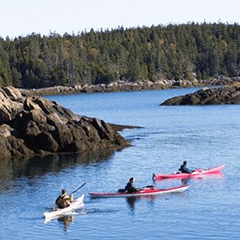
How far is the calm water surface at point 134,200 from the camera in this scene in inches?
1497

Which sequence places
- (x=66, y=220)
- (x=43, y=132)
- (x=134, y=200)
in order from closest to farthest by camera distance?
(x=66, y=220) → (x=134, y=200) → (x=43, y=132)

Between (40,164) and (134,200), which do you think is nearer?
(134,200)

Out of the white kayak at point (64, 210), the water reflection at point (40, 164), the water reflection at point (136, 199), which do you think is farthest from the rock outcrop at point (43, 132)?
the white kayak at point (64, 210)

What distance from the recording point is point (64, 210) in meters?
42.5

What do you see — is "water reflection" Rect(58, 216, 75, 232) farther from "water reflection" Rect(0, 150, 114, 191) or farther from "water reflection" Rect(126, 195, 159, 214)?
"water reflection" Rect(0, 150, 114, 191)

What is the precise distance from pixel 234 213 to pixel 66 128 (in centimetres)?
2847

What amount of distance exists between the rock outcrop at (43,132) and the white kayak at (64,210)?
21.4 metres

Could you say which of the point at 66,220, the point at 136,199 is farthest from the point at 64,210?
the point at 136,199

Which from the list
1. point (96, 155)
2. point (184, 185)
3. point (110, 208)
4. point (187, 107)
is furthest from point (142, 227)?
point (187, 107)

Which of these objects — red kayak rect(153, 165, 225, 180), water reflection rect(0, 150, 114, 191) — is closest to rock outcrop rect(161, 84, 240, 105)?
water reflection rect(0, 150, 114, 191)

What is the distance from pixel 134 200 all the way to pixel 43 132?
21.2 metres

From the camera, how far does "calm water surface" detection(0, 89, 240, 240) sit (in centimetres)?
3803

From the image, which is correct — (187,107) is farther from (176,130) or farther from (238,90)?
(176,130)

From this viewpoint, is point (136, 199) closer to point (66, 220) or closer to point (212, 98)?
point (66, 220)
